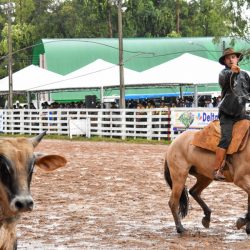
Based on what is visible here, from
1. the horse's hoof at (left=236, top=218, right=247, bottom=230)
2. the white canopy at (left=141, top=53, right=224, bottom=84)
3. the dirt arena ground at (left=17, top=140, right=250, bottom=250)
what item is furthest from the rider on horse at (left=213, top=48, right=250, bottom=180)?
the white canopy at (left=141, top=53, right=224, bottom=84)

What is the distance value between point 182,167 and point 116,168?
322 inches

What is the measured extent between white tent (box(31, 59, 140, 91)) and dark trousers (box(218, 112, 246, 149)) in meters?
24.1

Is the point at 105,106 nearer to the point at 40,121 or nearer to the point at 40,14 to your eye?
the point at 40,121

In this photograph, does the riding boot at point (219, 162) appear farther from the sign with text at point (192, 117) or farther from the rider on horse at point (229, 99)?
the sign with text at point (192, 117)

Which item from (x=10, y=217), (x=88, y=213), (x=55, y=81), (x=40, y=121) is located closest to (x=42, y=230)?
(x=88, y=213)

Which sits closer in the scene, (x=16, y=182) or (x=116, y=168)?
(x=16, y=182)

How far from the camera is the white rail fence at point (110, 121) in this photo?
1097 inches

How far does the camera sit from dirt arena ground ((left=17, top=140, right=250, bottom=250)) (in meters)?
9.48

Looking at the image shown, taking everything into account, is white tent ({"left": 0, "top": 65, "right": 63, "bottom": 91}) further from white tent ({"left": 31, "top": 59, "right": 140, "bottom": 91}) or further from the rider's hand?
the rider's hand

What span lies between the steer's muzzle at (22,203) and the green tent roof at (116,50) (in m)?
49.9

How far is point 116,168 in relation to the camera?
1850cm

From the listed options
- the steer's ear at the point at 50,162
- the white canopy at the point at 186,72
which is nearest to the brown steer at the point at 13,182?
the steer's ear at the point at 50,162

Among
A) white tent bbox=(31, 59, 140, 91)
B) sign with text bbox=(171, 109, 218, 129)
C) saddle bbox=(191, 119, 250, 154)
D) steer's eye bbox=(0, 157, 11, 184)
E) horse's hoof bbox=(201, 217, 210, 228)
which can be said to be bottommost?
sign with text bbox=(171, 109, 218, 129)

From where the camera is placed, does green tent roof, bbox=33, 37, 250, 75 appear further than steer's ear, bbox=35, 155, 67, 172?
Yes
